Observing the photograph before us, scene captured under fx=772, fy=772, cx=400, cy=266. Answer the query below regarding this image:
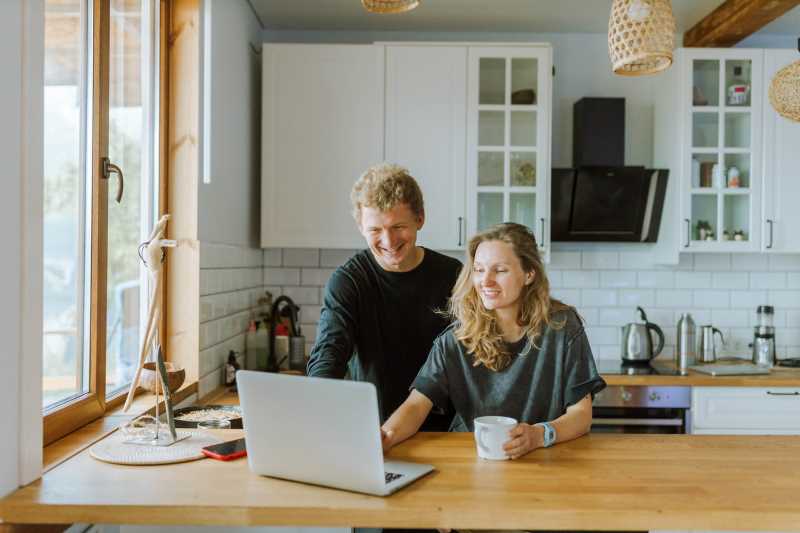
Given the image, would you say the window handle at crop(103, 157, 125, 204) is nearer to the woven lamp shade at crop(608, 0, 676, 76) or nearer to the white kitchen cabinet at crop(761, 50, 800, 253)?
the woven lamp shade at crop(608, 0, 676, 76)

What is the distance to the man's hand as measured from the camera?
1.81m

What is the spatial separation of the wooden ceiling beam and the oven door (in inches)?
73.1

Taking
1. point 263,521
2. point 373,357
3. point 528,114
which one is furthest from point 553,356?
point 528,114

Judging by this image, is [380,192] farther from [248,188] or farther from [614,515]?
[248,188]

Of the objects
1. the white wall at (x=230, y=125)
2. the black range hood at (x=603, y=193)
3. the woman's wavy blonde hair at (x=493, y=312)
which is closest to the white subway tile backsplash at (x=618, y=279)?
the black range hood at (x=603, y=193)

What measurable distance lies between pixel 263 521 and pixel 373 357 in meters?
1.08

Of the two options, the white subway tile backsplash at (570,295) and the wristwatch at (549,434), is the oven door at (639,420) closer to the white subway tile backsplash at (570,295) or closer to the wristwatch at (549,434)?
the white subway tile backsplash at (570,295)

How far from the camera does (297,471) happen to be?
1.54 m

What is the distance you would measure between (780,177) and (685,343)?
0.98 m

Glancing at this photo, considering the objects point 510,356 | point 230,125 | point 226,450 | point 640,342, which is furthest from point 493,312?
point 640,342

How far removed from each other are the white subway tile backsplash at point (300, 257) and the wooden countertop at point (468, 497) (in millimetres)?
2591

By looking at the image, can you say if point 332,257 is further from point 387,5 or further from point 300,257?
point 387,5

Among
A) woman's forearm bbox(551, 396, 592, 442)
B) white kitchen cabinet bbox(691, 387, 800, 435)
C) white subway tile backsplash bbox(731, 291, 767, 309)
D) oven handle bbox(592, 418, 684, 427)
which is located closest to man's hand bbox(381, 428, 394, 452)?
woman's forearm bbox(551, 396, 592, 442)

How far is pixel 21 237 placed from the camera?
60.4 inches
